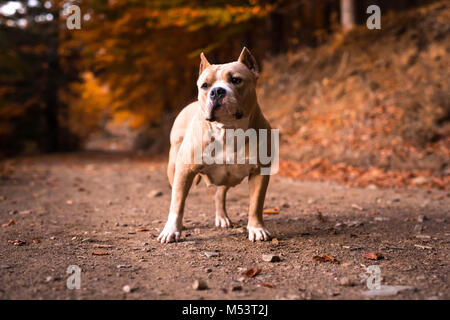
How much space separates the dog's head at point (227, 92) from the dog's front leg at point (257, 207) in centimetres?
64

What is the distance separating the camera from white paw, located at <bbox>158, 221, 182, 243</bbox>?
3449mm

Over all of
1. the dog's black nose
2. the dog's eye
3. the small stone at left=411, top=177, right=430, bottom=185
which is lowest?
the small stone at left=411, top=177, right=430, bottom=185

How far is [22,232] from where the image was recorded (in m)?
3.78

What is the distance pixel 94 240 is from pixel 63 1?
1468cm

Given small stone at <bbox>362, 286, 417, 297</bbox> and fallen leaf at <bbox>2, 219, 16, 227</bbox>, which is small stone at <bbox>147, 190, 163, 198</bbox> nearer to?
fallen leaf at <bbox>2, 219, 16, 227</bbox>

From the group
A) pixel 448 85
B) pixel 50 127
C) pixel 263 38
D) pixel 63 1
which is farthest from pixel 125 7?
pixel 448 85

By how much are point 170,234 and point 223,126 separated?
3.55 ft

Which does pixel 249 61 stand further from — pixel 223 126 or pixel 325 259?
pixel 325 259

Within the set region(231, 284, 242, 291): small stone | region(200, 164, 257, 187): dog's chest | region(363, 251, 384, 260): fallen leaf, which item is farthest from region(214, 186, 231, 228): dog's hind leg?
region(231, 284, 242, 291): small stone

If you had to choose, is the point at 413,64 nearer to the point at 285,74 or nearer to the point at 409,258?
the point at 285,74

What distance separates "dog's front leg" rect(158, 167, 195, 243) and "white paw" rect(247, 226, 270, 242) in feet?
2.15

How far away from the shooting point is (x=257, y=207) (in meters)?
3.60

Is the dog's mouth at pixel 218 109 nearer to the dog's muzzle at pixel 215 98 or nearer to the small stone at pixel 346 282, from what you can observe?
the dog's muzzle at pixel 215 98

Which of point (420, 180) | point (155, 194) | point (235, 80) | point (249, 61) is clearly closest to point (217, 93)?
point (235, 80)
